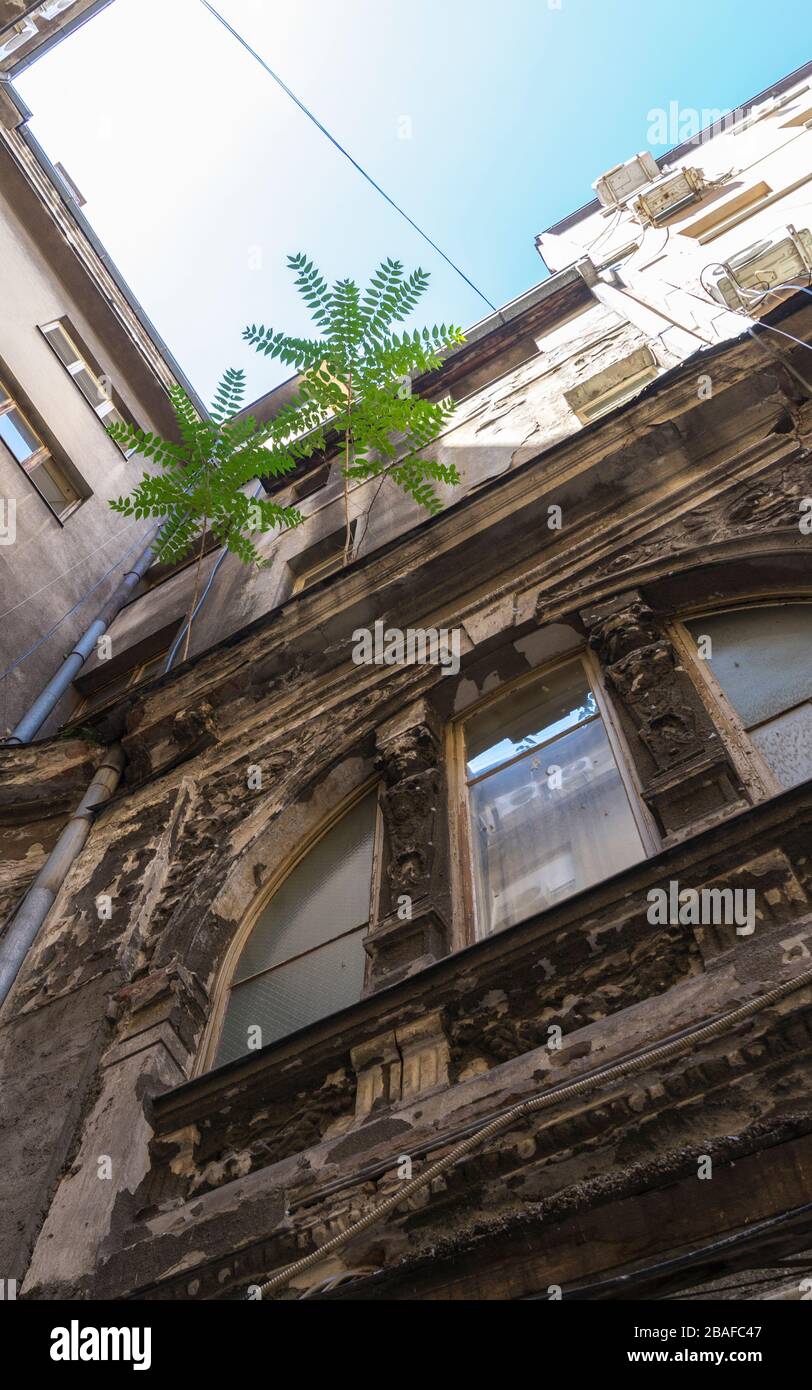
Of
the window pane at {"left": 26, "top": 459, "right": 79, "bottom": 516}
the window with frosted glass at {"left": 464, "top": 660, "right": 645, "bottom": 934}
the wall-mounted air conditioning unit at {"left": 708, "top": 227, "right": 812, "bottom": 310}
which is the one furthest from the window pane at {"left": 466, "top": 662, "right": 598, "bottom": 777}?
the window pane at {"left": 26, "top": 459, "right": 79, "bottom": 516}

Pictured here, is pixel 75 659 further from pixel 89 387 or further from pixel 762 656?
pixel 762 656

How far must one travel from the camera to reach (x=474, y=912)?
165 inches

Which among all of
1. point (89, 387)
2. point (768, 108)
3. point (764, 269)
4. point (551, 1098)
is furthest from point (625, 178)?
point (551, 1098)

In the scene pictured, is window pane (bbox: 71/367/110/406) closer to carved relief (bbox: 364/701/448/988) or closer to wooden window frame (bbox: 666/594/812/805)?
carved relief (bbox: 364/701/448/988)

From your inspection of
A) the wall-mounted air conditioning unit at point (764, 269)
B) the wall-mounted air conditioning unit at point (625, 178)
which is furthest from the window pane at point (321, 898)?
the wall-mounted air conditioning unit at point (625, 178)

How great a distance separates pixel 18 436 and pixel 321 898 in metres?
7.61

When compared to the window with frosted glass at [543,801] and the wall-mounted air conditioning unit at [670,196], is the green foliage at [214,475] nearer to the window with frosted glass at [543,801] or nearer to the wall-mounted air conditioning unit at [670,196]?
the window with frosted glass at [543,801]

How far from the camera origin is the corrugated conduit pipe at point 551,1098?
2.71m

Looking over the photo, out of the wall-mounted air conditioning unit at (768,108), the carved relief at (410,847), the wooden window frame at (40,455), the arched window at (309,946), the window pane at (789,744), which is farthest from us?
the wall-mounted air conditioning unit at (768,108)

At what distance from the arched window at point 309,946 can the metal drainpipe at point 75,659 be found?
10.7 feet

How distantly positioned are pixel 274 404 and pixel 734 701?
11285mm

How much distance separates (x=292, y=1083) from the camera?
3.63 m

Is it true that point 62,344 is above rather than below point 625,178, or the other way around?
below
